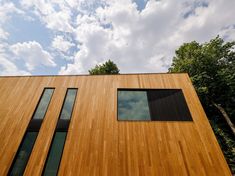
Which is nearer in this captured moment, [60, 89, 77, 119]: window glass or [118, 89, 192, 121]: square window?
[118, 89, 192, 121]: square window

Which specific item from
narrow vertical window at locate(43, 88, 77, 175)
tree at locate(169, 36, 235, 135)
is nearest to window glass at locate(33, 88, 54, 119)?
narrow vertical window at locate(43, 88, 77, 175)

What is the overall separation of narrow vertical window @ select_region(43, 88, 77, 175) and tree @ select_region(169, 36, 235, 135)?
29.7 feet

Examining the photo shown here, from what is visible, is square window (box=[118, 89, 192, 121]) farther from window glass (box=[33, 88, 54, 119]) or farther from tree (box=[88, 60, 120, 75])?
tree (box=[88, 60, 120, 75])

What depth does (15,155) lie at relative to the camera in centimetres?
479

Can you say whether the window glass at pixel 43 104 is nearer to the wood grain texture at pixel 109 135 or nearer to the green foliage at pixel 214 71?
the wood grain texture at pixel 109 135

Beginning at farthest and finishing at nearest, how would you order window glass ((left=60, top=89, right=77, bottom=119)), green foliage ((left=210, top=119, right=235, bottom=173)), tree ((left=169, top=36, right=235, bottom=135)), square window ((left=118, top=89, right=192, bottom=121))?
tree ((left=169, top=36, right=235, bottom=135)) < green foliage ((left=210, top=119, right=235, bottom=173)) < window glass ((left=60, top=89, right=77, bottom=119)) < square window ((left=118, top=89, right=192, bottom=121))

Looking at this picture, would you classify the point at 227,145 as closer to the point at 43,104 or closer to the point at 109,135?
the point at 109,135

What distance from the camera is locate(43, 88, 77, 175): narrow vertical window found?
4.57 meters

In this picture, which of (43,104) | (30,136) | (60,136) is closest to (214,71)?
(60,136)

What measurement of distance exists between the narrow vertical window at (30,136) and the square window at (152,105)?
115 inches

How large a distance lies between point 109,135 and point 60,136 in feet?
5.49

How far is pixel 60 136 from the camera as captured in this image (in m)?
5.24

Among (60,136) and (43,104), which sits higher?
(43,104)

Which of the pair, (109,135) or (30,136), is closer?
(109,135)
